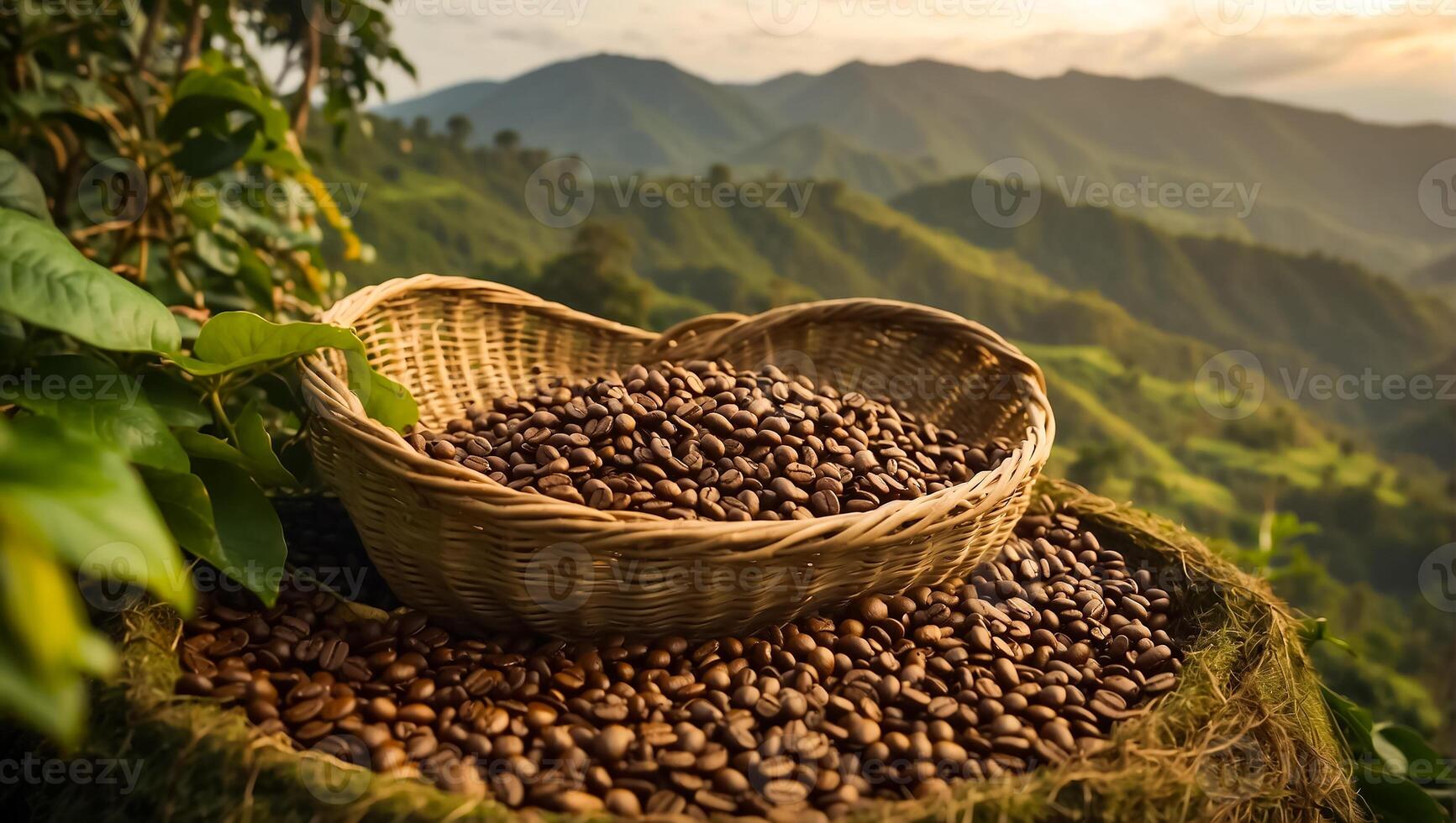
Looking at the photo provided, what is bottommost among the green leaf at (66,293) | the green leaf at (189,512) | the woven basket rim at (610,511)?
the green leaf at (189,512)

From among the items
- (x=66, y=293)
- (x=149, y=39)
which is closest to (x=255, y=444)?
(x=66, y=293)

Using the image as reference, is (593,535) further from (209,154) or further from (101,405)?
(209,154)

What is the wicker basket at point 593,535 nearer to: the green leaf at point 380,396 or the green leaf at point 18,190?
the green leaf at point 380,396

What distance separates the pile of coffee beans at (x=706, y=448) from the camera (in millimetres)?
1190

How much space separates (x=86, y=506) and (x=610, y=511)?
60 cm

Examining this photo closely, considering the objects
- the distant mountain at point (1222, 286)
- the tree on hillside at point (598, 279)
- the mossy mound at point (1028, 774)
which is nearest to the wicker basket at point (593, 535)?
the mossy mound at point (1028, 774)

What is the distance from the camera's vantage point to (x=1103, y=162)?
7.62 meters

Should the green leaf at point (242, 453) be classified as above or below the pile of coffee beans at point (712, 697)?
above

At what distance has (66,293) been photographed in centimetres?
94

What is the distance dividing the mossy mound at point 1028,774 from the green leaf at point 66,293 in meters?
0.35

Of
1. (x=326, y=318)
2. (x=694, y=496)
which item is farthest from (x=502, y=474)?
(x=326, y=318)

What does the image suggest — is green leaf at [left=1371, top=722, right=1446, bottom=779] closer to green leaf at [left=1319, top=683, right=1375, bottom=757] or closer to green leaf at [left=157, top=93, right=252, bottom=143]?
green leaf at [left=1319, top=683, right=1375, bottom=757]

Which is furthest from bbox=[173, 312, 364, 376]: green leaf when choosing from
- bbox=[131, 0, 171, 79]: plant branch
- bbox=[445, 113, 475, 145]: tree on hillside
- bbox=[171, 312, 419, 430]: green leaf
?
bbox=[445, 113, 475, 145]: tree on hillside

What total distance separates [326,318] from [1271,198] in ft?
28.5
